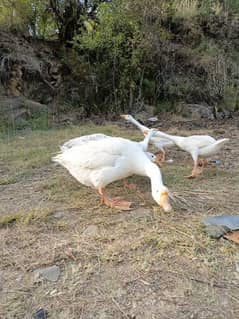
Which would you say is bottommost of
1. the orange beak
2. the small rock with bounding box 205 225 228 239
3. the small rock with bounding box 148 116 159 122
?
the small rock with bounding box 148 116 159 122

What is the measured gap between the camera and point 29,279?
6.50 ft

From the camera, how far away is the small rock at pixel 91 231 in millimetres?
2420

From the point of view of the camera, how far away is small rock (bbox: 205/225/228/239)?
7.57ft

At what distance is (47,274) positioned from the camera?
201 cm

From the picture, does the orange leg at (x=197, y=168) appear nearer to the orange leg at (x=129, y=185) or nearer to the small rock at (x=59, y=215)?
the orange leg at (x=129, y=185)

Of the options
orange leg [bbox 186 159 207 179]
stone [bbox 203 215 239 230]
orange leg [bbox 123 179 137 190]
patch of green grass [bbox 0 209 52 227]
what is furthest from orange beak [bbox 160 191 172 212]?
orange leg [bbox 186 159 207 179]

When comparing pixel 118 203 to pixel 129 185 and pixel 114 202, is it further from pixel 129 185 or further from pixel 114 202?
pixel 129 185

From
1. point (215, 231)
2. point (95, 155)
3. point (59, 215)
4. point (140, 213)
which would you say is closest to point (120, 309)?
point (215, 231)

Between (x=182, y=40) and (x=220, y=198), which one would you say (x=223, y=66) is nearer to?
(x=182, y=40)

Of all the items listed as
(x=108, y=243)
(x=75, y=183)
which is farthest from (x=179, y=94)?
(x=108, y=243)

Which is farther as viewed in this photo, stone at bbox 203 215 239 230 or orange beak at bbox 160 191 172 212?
orange beak at bbox 160 191 172 212

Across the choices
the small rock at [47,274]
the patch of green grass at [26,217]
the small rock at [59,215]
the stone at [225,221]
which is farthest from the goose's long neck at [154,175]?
the small rock at [47,274]

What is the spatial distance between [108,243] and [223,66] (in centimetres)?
716

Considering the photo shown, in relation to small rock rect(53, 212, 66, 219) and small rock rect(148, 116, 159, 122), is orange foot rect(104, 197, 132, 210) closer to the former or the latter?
small rock rect(53, 212, 66, 219)
